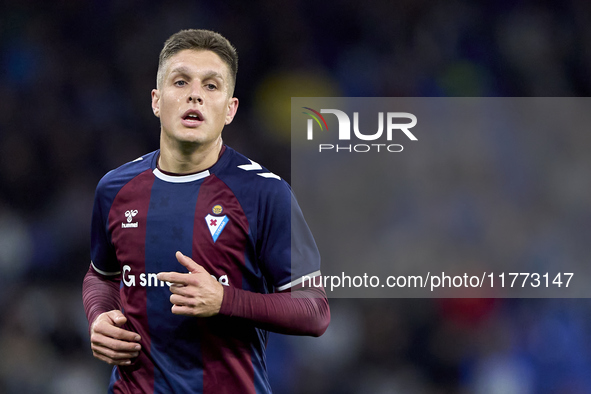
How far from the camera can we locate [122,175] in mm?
2223

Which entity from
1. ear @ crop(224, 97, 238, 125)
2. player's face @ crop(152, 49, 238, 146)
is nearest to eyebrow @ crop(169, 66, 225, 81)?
player's face @ crop(152, 49, 238, 146)

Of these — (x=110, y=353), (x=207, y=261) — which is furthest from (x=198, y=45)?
(x=110, y=353)

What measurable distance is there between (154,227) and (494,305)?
8.86 feet

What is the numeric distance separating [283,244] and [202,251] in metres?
0.27

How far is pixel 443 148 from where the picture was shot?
13.3 feet

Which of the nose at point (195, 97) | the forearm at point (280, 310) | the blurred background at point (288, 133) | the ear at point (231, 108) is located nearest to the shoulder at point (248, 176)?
the ear at point (231, 108)

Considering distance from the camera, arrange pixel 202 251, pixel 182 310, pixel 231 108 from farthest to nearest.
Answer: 1. pixel 231 108
2. pixel 202 251
3. pixel 182 310

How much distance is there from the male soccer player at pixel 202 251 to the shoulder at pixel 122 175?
0.06 metres

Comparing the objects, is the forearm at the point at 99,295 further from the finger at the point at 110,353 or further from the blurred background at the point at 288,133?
the blurred background at the point at 288,133

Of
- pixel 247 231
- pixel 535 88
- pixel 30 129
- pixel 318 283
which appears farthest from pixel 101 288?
pixel 535 88

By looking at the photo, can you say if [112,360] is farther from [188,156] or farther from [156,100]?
[156,100]

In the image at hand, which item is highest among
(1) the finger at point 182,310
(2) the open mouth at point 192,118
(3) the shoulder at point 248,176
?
(2) the open mouth at point 192,118

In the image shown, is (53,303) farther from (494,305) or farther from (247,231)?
(494,305)

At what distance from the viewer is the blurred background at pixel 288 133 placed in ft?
12.8
